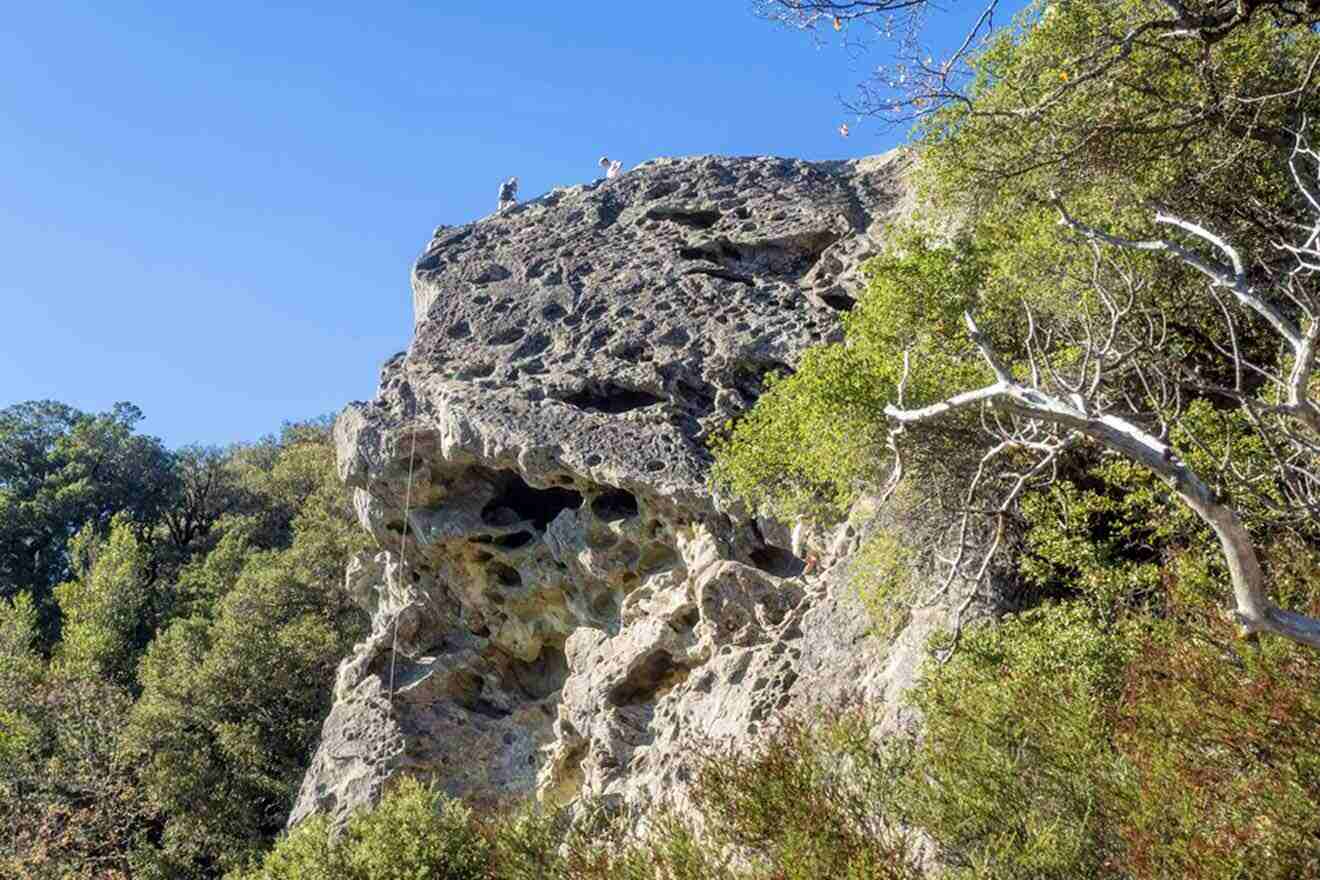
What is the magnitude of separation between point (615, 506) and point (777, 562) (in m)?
2.25

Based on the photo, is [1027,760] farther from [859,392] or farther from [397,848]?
[397,848]

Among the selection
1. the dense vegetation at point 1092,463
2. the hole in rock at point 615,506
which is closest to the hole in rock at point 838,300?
the dense vegetation at point 1092,463

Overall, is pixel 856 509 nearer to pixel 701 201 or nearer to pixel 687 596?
pixel 687 596

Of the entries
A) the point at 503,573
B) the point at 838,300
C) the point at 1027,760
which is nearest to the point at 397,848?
the point at 503,573

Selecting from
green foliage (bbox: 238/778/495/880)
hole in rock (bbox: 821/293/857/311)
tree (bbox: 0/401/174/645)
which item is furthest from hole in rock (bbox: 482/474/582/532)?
tree (bbox: 0/401/174/645)

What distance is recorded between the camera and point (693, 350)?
15.4 m

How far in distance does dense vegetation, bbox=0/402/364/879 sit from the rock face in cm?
421

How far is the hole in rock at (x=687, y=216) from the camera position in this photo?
18.7 metres

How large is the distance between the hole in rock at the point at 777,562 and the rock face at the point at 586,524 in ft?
0.07

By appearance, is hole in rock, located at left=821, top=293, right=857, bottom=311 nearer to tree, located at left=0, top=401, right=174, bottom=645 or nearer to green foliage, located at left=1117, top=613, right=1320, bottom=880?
green foliage, located at left=1117, top=613, right=1320, bottom=880

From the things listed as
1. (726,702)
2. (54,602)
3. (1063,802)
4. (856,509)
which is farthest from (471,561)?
(54,602)

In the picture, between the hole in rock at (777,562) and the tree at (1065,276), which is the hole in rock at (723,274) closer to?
the tree at (1065,276)

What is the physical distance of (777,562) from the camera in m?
13.7

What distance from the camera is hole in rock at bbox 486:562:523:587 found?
1570 cm
